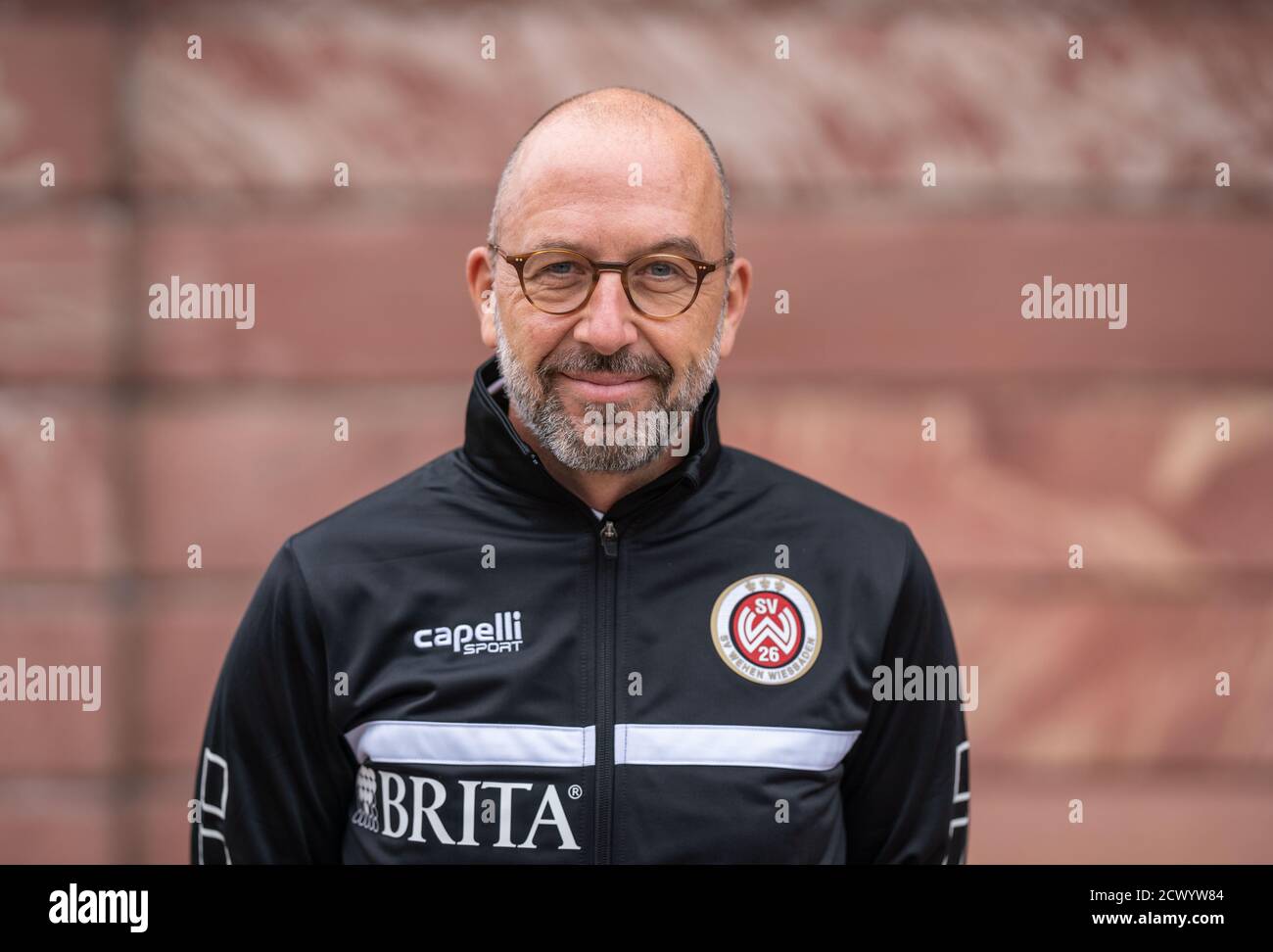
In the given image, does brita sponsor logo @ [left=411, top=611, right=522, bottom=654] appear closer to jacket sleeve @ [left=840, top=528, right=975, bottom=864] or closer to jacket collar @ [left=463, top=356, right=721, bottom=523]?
jacket collar @ [left=463, top=356, right=721, bottom=523]

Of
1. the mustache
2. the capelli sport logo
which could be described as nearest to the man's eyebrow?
the mustache

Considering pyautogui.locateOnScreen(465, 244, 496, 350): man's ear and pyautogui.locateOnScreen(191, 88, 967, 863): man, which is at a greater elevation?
pyautogui.locateOnScreen(465, 244, 496, 350): man's ear

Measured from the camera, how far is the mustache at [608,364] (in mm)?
1726

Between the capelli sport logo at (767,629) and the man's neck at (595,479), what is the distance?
24cm

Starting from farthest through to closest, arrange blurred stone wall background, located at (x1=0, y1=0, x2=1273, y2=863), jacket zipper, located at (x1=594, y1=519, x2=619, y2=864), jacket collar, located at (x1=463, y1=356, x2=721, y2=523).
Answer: blurred stone wall background, located at (x1=0, y1=0, x2=1273, y2=863)
jacket collar, located at (x1=463, y1=356, x2=721, y2=523)
jacket zipper, located at (x1=594, y1=519, x2=619, y2=864)

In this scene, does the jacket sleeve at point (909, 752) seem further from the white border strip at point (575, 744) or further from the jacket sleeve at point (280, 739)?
the jacket sleeve at point (280, 739)

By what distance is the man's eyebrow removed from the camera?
171 centimetres

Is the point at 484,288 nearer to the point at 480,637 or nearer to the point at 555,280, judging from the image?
the point at 555,280

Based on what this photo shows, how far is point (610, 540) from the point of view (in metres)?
1.77

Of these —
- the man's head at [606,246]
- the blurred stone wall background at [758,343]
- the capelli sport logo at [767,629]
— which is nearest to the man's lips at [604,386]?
the man's head at [606,246]

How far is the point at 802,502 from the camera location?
1920mm

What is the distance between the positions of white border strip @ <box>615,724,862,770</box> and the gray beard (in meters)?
0.41

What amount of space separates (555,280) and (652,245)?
0.52 feet

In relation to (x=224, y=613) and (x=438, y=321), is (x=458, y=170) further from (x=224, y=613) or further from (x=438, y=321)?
(x=224, y=613)
